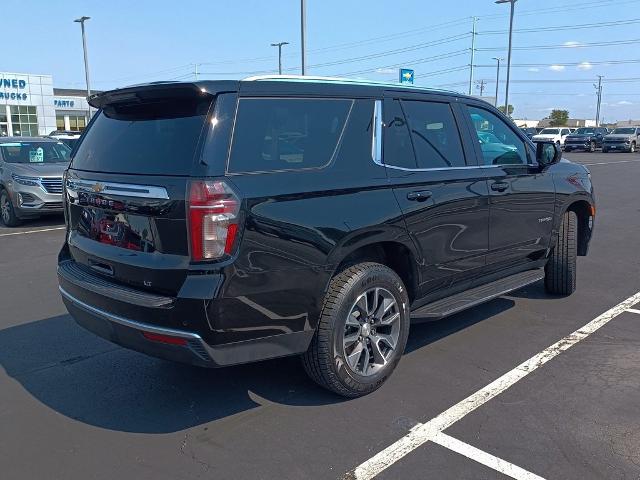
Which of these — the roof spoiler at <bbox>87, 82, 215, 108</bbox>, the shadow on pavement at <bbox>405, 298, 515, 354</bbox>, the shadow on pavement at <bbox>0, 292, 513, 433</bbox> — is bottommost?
the shadow on pavement at <bbox>0, 292, 513, 433</bbox>

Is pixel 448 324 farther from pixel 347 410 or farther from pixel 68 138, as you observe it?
pixel 68 138

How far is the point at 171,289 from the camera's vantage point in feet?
10.1

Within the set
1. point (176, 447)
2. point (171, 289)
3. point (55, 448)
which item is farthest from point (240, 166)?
point (55, 448)

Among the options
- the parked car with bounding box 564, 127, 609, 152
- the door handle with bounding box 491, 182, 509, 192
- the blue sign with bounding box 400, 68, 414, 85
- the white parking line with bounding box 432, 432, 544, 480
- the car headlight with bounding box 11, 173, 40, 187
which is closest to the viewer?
the white parking line with bounding box 432, 432, 544, 480

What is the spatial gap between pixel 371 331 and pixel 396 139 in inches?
51.1

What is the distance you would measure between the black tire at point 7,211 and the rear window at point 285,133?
9.30 meters

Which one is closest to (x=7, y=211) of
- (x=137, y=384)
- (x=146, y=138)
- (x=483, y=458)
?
(x=137, y=384)

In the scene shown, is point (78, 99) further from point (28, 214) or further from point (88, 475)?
point (88, 475)

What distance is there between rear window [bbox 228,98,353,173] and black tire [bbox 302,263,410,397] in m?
0.72

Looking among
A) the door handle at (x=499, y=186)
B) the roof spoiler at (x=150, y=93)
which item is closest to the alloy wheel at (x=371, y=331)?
the door handle at (x=499, y=186)

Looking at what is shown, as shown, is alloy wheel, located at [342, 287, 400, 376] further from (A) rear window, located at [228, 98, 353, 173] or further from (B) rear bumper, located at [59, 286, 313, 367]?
(A) rear window, located at [228, 98, 353, 173]

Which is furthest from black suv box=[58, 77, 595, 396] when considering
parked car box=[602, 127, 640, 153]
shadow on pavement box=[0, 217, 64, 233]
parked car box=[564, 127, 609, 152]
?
parked car box=[564, 127, 609, 152]

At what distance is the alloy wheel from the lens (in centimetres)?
365

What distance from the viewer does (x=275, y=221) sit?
10.3ft
